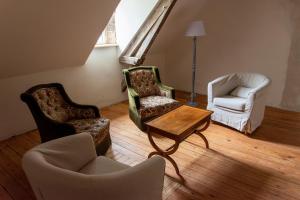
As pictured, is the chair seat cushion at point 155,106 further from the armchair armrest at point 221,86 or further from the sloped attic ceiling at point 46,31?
the sloped attic ceiling at point 46,31

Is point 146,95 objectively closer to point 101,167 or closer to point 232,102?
point 232,102

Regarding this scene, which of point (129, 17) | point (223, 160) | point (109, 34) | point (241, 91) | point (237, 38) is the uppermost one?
point (129, 17)

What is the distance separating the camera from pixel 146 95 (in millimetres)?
3861

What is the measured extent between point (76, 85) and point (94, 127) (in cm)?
158

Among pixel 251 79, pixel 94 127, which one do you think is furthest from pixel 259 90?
pixel 94 127

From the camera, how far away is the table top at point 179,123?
2364mm

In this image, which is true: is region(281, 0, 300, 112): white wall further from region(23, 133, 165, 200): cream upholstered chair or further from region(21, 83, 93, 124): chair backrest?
region(23, 133, 165, 200): cream upholstered chair

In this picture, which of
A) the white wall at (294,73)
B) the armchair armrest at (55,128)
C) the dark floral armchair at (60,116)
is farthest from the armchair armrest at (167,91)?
the white wall at (294,73)

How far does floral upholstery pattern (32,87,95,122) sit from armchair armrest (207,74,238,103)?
1.84 metres

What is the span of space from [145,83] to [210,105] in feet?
3.73

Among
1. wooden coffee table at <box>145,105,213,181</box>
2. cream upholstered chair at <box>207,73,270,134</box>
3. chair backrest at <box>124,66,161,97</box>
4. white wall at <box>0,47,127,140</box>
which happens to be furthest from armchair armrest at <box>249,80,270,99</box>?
white wall at <box>0,47,127,140</box>

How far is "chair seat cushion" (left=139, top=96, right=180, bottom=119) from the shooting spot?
3387 millimetres

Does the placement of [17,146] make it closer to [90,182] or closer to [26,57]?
[26,57]

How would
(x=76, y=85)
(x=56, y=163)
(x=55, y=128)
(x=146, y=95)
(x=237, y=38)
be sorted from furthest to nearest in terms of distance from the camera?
(x=237, y=38), (x=76, y=85), (x=146, y=95), (x=55, y=128), (x=56, y=163)
